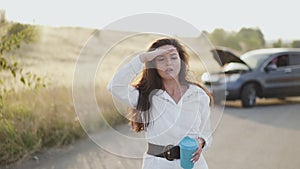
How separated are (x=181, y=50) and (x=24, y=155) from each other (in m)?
3.80

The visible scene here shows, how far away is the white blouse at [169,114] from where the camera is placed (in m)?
2.60

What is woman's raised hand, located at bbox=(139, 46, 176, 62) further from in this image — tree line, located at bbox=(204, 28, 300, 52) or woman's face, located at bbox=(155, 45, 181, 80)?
tree line, located at bbox=(204, 28, 300, 52)

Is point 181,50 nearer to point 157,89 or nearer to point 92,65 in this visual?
point 157,89

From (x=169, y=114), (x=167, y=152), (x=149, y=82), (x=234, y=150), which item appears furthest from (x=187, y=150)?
(x=234, y=150)

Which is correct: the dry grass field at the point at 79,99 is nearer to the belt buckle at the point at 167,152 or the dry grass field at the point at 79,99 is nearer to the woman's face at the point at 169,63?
the woman's face at the point at 169,63

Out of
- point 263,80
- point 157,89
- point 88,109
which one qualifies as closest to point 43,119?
point 88,109

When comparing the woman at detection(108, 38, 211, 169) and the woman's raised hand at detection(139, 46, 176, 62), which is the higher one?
the woman's raised hand at detection(139, 46, 176, 62)

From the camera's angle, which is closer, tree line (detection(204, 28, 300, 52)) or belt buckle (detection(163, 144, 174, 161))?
belt buckle (detection(163, 144, 174, 161))

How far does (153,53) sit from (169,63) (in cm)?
13

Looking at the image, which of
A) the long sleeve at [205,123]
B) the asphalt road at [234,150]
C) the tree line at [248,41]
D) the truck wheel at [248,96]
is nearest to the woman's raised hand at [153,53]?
the long sleeve at [205,123]

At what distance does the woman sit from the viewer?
2.61 meters

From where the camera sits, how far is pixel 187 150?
2.53 metres

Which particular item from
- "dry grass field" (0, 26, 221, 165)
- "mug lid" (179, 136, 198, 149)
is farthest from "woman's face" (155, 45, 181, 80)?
"mug lid" (179, 136, 198, 149)

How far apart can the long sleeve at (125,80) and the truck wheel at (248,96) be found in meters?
9.43
